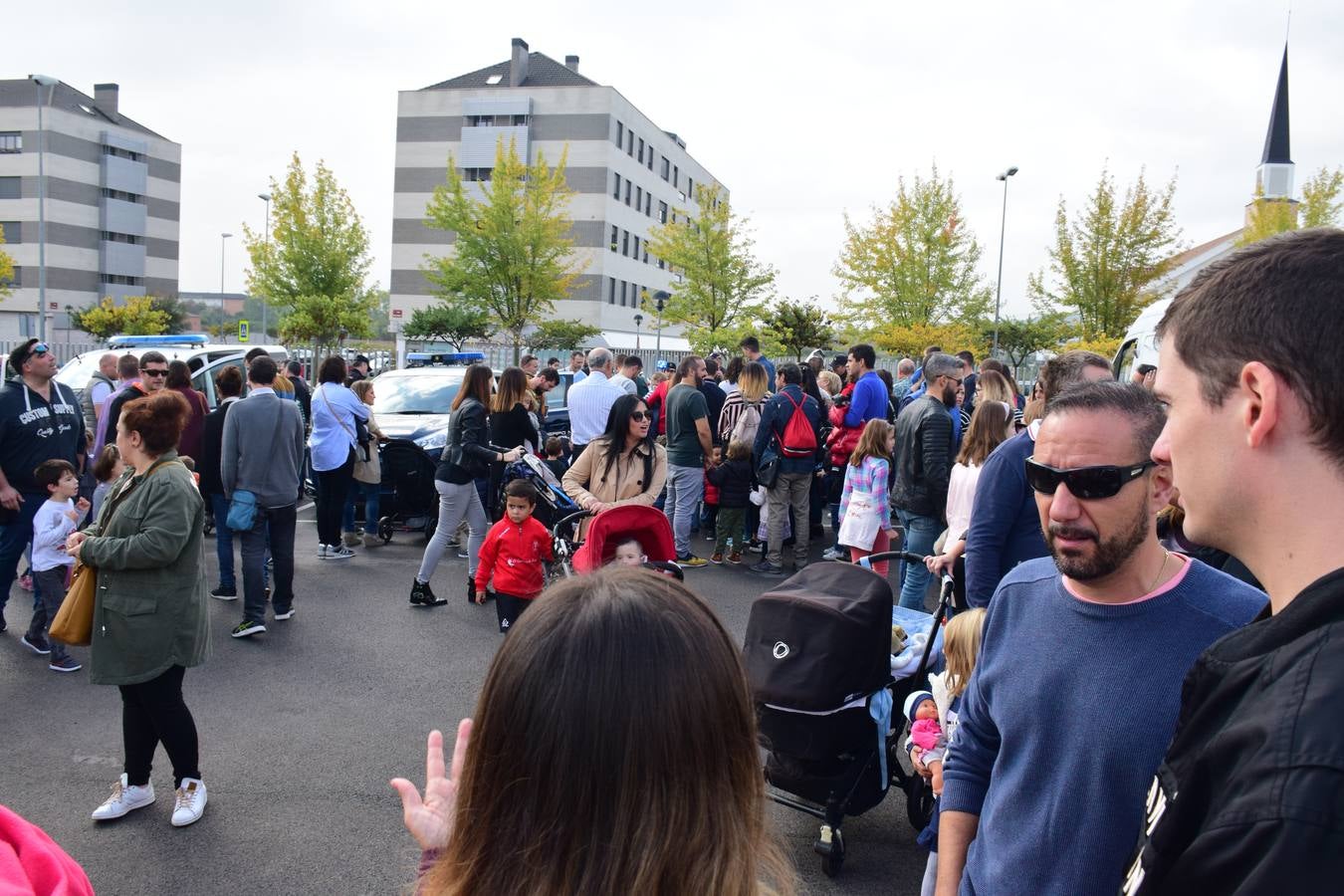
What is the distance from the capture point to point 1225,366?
1252 millimetres

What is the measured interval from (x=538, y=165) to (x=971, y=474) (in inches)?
1574

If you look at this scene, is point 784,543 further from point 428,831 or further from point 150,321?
point 150,321

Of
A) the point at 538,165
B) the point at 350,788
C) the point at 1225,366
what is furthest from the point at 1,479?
the point at 538,165

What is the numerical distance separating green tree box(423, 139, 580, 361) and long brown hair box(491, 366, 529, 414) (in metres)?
32.5

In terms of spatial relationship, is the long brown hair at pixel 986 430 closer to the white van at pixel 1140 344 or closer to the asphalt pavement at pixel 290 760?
the asphalt pavement at pixel 290 760

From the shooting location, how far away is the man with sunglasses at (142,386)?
8961 mm

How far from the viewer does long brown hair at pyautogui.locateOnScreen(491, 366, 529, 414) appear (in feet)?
28.6

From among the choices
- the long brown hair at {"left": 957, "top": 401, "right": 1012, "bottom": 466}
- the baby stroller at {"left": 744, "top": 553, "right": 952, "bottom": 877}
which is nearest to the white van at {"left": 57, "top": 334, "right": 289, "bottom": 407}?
the long brown hair at {"left": 957, "top": 401, "right": 1012, "bottom": 466}

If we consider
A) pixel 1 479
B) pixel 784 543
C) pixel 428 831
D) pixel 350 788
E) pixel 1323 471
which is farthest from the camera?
pixel 784 543

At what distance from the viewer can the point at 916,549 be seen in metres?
7.69

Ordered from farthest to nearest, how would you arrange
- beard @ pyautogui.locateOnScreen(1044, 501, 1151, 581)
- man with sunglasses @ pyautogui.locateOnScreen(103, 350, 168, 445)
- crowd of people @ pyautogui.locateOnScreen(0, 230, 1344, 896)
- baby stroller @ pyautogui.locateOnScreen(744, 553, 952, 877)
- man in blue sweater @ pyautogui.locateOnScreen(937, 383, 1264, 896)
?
man with sunglasses @ pyautogui.locateOnScreen(103, 350, 168, 445) < baby stroller @ pyautogui.locateOnScreen(744, 553, 952, 877) < beard @ pyautogui.locateOnScreen(1044, 501, 1151, 581) < man in blue sweater @ pyautogui.locateOnScreen(937, 383, 1264, 896) < crowd of people @ pyautogui.locateOnScreen(0, 230, 1344, 896)

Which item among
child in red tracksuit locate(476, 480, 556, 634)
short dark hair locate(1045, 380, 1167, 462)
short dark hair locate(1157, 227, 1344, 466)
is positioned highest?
short dark hair locate(1157, 227, 1344, 466)

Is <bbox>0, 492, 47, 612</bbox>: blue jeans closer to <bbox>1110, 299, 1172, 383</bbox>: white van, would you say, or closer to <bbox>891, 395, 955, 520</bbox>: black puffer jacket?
<bbox>891, 395, 955, 520</bbox>: black puffer jacket

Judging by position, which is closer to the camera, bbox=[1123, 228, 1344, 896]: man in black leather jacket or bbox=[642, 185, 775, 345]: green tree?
bbox=[1123, 228, 1344, 896]: man in black leather jacket
